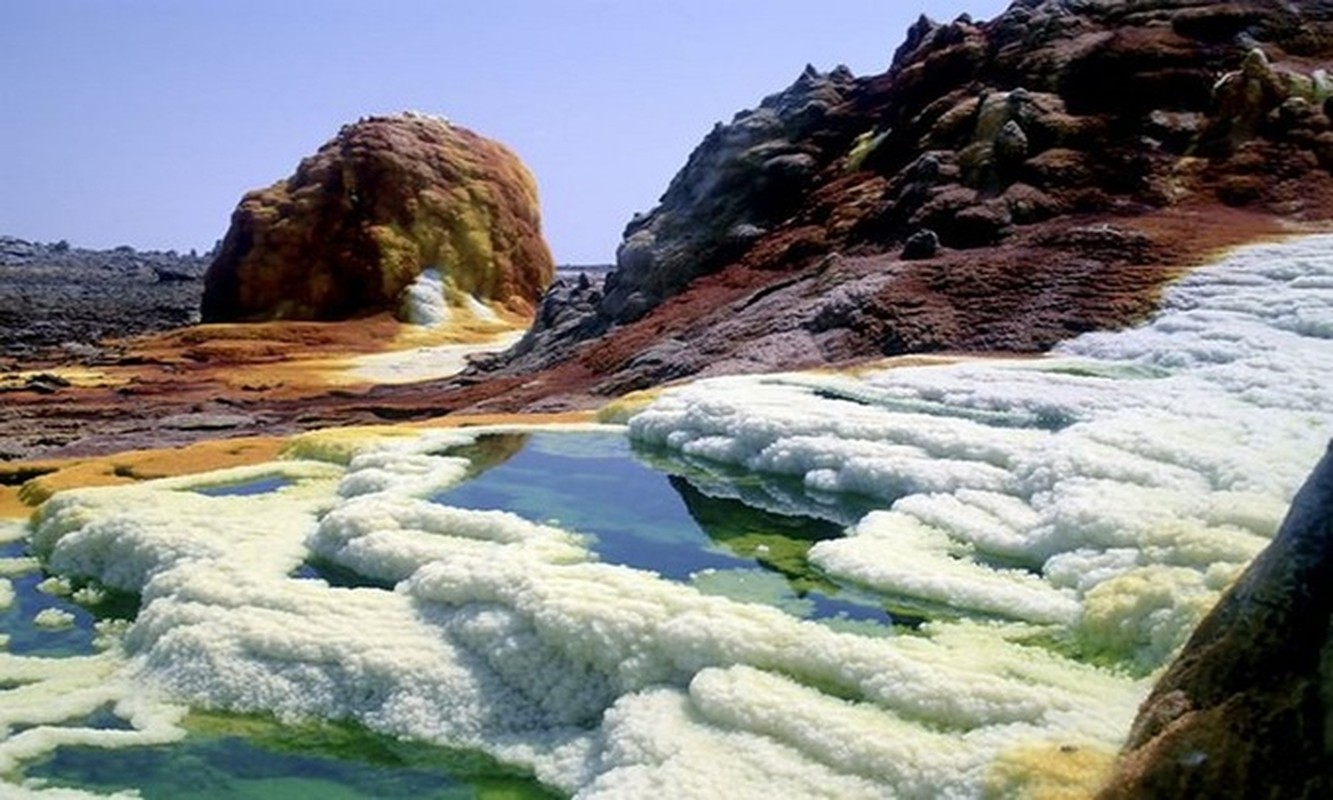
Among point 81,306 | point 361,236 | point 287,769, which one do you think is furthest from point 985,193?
point 81,306

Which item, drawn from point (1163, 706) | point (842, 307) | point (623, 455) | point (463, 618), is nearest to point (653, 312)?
point (842, 307)

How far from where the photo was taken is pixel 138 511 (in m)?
13.7

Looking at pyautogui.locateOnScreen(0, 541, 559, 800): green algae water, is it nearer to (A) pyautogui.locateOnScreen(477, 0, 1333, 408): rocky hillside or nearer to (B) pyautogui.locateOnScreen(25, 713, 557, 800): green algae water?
(B) pyautogui.locateOnScreen(25, 713, 557, 800): green algae water

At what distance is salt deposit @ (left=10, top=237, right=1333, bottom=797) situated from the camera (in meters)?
7.23

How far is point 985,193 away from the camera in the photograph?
2800 cm

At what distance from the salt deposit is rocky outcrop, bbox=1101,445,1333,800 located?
0.75 metres

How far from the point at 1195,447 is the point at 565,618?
675 cm

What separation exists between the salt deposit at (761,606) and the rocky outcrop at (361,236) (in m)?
45.7

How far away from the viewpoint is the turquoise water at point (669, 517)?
10633 mm

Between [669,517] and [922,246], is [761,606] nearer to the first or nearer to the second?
[669,517]

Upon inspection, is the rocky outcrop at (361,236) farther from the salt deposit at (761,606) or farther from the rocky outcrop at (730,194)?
the salt deposit at (761,606)

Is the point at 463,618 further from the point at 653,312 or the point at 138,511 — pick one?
the point at 653,312

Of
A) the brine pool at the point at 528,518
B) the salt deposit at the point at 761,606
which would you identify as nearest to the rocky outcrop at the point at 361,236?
the brine pool at the point at 528,518

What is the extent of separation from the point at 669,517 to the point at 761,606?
4.53 m
